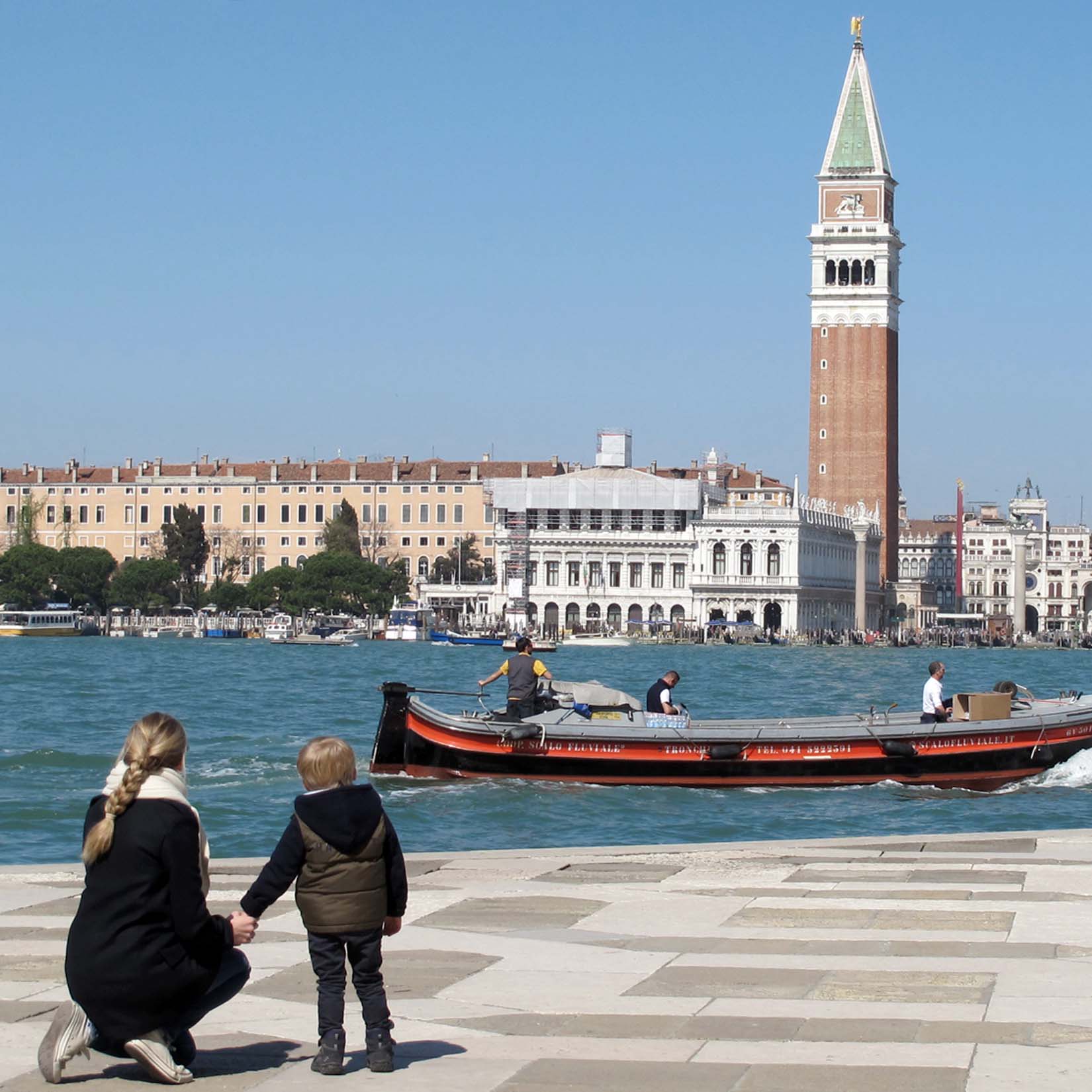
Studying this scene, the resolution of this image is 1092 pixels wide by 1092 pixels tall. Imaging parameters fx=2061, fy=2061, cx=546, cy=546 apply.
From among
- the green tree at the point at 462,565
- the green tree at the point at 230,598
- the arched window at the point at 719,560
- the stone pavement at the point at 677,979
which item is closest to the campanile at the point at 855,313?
the arched window at the point at 719,560

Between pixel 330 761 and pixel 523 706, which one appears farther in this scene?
pixel 523 706

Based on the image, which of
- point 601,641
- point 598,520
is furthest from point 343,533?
point 601,641

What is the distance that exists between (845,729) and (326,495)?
360ft

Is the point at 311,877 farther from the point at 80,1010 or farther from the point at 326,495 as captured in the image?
the point at 326,495

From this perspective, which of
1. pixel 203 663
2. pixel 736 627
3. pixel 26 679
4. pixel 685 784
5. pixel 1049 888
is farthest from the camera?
pixel 736 627

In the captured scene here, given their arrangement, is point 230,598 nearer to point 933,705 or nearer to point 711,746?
point 933,705

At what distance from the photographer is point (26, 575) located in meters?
120

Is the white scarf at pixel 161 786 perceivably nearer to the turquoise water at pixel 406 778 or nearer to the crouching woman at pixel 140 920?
the crouching woman at pixel 140 920

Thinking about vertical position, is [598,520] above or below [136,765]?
above

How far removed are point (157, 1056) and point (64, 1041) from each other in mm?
300

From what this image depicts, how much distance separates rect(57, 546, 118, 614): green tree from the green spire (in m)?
49.1

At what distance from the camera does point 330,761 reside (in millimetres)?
6859

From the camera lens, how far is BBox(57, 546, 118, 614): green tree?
122 meters

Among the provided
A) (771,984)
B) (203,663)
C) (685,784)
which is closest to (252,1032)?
(771,984)
